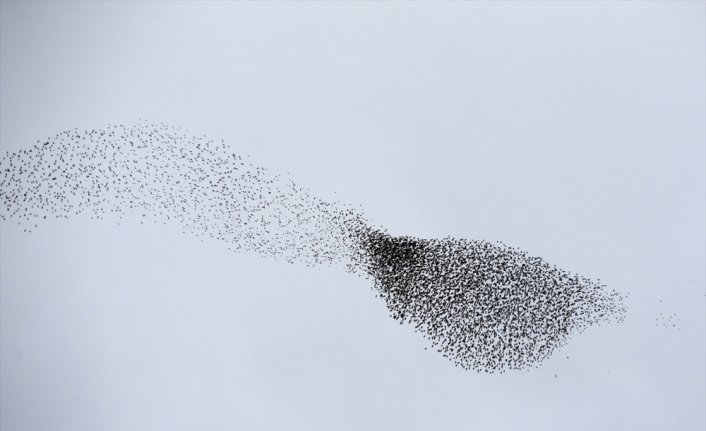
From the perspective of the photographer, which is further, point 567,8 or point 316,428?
point 567,8

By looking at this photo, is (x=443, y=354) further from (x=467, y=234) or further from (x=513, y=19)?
(x=513, y=19)

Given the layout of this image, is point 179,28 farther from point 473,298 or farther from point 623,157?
point 623,157

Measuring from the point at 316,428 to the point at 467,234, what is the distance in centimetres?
224

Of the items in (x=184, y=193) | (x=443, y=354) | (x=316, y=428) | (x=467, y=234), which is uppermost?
(x=184, y=193)

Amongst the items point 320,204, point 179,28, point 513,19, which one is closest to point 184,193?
point 320,204

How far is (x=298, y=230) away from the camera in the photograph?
199 inches

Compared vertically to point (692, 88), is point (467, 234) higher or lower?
lower

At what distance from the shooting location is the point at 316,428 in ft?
15.9

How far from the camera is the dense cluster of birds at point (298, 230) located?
4.93m

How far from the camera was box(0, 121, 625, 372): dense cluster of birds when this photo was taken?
194 inches

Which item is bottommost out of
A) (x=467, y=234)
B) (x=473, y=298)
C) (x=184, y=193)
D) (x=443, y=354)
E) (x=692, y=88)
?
(x=443, y=354)

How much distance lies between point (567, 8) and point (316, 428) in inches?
181

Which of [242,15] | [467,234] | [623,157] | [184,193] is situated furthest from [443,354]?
[242,15]

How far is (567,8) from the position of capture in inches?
204
